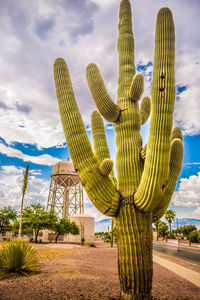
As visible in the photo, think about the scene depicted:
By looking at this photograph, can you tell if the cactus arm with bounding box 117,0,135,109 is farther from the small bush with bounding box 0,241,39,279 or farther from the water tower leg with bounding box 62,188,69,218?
the water tower leg with bounding box 62,188,69,218

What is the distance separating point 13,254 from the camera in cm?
714

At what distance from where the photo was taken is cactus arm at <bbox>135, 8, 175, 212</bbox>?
13.6 ft

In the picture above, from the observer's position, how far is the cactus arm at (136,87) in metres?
5.52

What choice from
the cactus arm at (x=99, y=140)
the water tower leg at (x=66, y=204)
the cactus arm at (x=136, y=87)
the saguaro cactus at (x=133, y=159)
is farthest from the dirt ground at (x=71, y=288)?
the water tower leg at (x=66, y=204)

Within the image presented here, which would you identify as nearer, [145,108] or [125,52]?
[125,52]

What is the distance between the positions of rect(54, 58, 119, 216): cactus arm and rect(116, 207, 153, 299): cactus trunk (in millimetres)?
380

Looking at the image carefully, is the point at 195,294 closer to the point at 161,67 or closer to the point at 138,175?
the point at 138,175

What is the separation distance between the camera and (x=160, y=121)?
14.0 feet

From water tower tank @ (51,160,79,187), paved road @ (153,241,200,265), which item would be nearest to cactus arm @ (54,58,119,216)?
paved road @ (153,241,200,265)

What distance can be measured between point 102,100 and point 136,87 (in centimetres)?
91

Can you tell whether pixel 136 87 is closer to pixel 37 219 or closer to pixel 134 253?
pixel 134 253

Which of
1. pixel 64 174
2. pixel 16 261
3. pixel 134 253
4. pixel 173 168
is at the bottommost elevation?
pixel 16 261

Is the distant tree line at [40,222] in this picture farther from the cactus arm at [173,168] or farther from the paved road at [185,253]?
the cactus arm at [173,168]

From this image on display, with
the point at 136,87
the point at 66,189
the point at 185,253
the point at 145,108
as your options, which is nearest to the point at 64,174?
the point at 66,189
